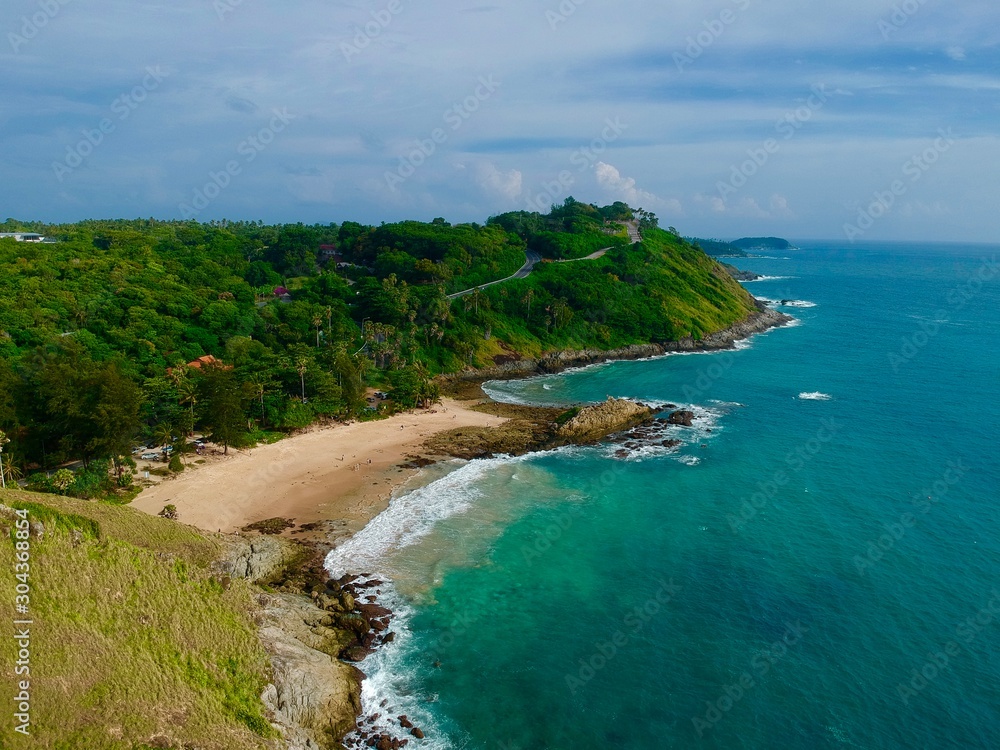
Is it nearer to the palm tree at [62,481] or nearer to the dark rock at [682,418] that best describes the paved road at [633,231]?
the dark rock at [682,418]

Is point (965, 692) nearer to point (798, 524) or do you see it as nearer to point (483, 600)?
point (798, 524)

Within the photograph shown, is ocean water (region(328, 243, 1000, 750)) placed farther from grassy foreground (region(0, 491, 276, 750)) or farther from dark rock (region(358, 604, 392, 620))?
grassy foreground (region(0, 491, 276, 750))

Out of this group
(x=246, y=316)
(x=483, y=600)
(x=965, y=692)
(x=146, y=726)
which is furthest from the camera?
(x=246, y=316)

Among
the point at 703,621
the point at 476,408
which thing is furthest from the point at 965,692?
the point at 476,408

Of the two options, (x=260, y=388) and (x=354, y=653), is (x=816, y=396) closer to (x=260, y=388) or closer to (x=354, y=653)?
(x=260, y=388)

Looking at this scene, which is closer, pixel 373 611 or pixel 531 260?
pixel 373 611

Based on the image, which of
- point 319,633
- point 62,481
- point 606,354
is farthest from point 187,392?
point 606,354
